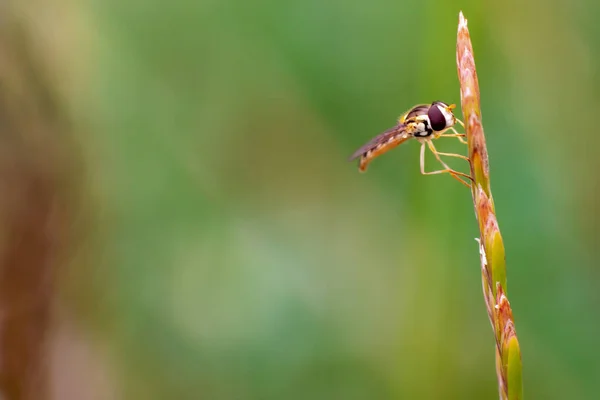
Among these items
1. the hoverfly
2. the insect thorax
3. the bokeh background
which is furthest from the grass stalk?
the bokeh background

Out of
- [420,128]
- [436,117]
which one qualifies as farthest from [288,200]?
[436,117]

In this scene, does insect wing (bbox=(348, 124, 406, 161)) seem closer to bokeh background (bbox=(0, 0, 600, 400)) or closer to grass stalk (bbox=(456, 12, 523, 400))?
bokeh background (bbox=(0, 0, 600, 400))

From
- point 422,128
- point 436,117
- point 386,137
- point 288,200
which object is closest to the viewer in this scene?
point 436,117

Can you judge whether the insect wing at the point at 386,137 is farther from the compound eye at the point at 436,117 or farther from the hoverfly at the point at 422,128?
the compound eye at the point at 436,117

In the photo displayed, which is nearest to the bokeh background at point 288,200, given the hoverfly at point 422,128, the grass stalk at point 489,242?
the hoverfly at point 422,128

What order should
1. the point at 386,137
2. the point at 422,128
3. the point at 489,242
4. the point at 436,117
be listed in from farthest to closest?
1. the point at 386,137
2. the point at 422,128
3. the point at 436,117
4. the point at 489,242

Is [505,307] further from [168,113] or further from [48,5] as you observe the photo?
[48,5]

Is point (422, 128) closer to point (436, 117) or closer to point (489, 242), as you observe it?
point (436, 117)
